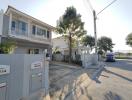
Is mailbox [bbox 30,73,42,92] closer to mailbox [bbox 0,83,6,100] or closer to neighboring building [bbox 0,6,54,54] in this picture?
mailbox [bbox 0,83,6,100]

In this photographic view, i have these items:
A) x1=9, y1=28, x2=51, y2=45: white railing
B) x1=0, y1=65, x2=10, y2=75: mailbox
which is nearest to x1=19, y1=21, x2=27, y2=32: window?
x1=9, y1=28, x2=51, y2=45: white railing

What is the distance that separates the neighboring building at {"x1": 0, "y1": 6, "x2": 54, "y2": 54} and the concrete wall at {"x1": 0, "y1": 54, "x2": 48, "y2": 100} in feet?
28.9

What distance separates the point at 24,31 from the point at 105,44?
41.2 m

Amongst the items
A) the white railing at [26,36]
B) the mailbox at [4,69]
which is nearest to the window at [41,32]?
the white railing at [26,36]

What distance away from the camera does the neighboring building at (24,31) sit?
15.7 metres

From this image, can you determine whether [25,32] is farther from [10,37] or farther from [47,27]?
[47,27]

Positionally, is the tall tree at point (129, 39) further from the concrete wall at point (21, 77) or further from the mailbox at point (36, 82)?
the concrete wall at point (21, 77)

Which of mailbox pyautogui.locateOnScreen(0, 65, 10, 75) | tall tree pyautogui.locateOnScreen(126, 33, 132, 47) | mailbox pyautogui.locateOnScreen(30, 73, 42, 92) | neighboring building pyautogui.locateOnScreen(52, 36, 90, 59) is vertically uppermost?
tall tree pyautogui.locateOnScreen(126, 33, 132, 47)

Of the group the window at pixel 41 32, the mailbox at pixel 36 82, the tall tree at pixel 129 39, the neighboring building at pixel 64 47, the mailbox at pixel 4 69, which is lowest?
the mailbox at pixel 36 82

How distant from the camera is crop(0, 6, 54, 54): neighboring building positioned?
617 inches

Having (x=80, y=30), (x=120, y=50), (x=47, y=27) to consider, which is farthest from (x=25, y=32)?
(x=120, y=50)

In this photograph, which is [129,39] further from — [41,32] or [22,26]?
[22,26]

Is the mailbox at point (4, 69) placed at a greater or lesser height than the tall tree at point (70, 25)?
lesser

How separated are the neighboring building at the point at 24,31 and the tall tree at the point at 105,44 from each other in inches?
1359
